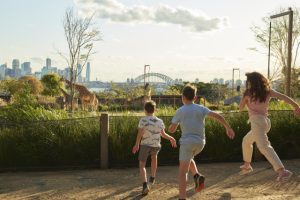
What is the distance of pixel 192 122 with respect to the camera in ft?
18.2

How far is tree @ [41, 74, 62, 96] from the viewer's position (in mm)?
37250

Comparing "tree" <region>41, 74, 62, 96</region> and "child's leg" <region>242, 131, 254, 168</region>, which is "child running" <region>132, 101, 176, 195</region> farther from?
"tree" <region>41, 74, 62, 96</region>

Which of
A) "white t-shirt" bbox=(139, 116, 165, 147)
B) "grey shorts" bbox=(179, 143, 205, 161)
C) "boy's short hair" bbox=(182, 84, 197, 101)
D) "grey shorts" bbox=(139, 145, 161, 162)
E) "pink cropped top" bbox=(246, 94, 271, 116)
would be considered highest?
"boy's short hair" bbox=(182, 84, 197, 101)

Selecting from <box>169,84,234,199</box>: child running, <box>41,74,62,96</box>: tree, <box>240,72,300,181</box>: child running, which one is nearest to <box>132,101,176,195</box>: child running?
<box>169,84,234,199</box>: child running

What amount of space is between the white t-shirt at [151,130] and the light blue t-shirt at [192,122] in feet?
3.03

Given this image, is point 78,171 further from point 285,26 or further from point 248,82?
point 285,26

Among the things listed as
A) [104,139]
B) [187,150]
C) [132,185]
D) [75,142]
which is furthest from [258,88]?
[75,142]

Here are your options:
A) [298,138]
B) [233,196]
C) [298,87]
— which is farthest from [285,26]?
[233,196]

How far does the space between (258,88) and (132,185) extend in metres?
2.22

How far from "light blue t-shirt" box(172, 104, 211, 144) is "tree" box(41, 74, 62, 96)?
32.0 meters

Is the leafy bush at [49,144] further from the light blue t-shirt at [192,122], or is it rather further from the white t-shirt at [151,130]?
the light blue t-shirt at [192,122]

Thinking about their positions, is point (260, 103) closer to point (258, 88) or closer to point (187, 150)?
point (258, 88)

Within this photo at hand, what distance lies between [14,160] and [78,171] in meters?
1.17

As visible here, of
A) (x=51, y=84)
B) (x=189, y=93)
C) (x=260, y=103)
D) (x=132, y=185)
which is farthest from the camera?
(x=51, y=84)
